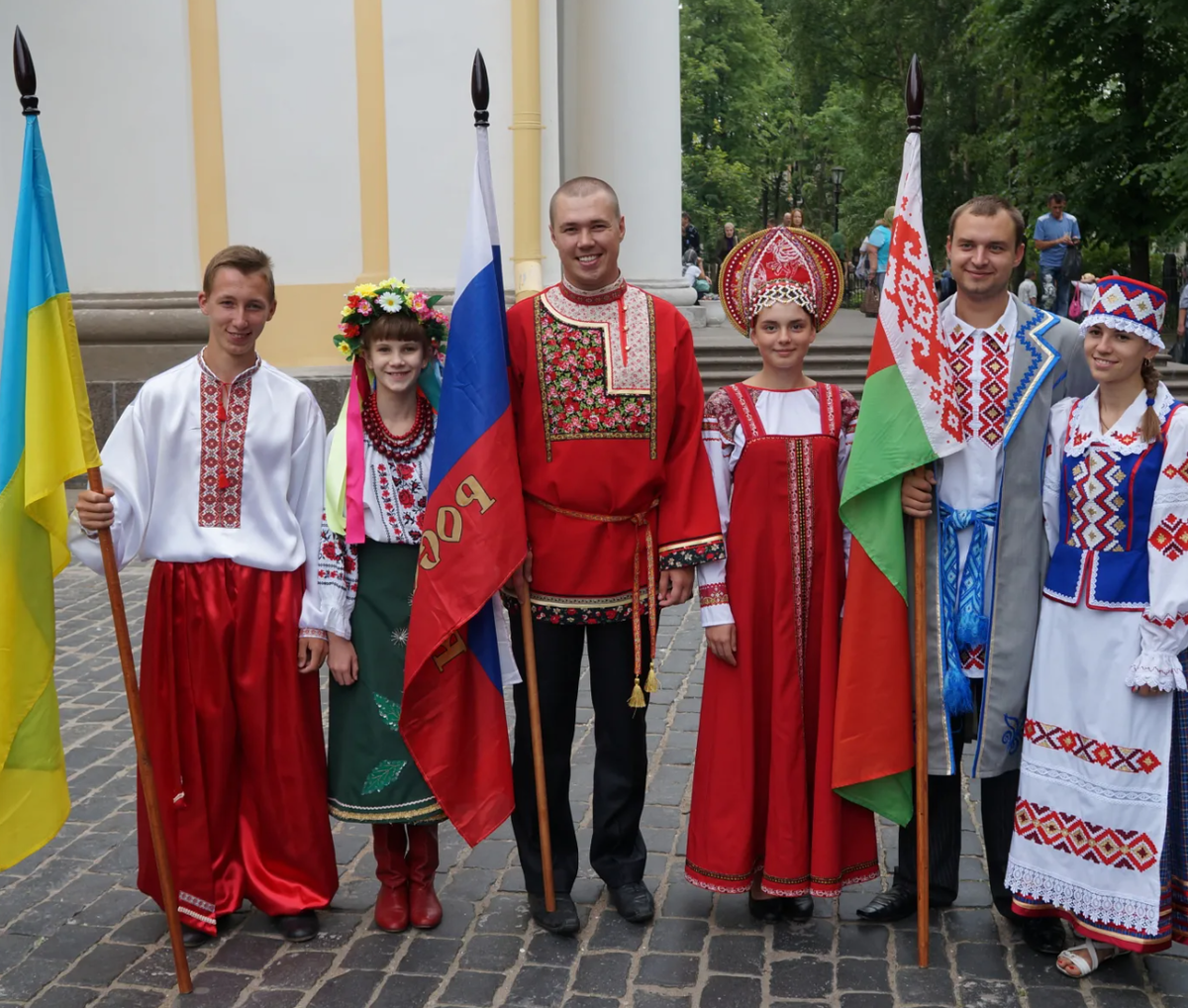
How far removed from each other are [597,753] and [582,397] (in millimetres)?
1103

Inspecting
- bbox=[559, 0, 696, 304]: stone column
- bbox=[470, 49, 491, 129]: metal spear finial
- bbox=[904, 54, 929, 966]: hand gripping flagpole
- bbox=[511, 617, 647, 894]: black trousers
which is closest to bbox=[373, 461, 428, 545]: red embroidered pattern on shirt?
bbox=[511, 617, 647, 894]: black trousers

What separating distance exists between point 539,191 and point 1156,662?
8.40 meters

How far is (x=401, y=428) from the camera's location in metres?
3.93

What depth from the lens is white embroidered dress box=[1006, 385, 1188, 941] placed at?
11.4ft

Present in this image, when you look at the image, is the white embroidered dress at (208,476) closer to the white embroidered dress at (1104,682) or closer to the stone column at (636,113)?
the white embroidered dress at (1104,682)

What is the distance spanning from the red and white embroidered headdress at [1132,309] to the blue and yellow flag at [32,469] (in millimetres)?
2789

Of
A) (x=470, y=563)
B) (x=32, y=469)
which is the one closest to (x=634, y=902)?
(x=470, y=563)

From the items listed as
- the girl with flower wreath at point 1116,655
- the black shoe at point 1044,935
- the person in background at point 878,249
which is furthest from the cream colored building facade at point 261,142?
the person in background at point 878,249

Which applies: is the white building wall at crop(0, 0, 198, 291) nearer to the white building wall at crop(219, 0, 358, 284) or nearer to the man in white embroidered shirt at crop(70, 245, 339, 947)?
the white building wall at crop(219, 0, 358, 284)

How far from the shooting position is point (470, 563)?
3770 millimetres

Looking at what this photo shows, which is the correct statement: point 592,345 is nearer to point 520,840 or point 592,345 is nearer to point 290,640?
point 290,640

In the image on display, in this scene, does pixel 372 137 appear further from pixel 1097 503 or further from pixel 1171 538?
pixel 1171 538

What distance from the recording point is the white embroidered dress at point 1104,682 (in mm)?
3482

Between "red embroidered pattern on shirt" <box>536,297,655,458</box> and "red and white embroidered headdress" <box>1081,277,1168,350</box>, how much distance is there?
4.10ft
